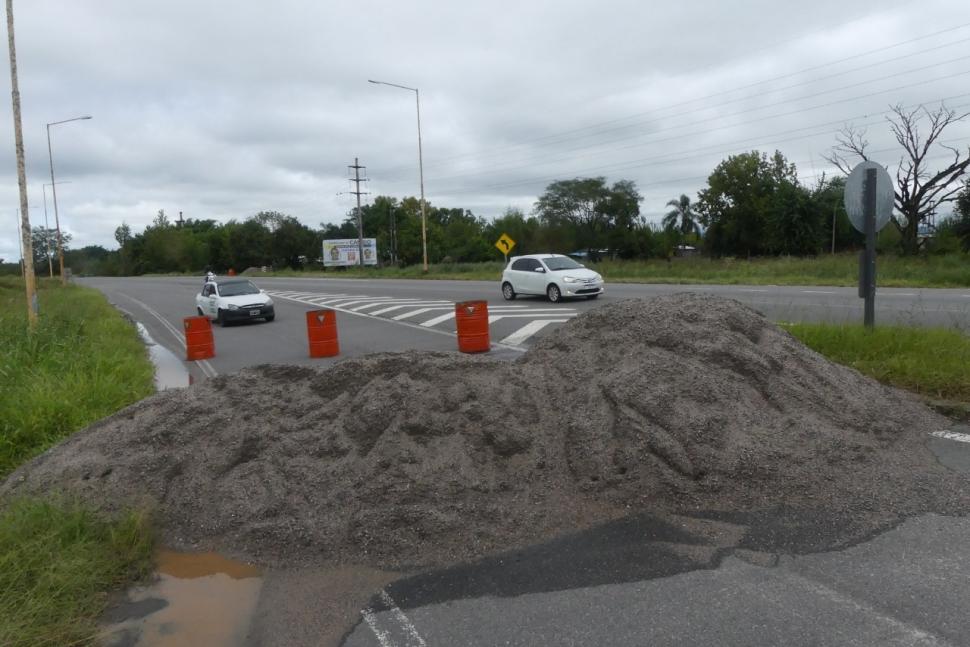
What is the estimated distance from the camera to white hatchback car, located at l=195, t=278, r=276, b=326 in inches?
821

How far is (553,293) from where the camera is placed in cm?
→ 2222

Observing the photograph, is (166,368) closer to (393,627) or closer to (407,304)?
(393,627)

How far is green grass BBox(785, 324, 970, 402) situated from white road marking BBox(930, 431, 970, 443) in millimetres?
1035

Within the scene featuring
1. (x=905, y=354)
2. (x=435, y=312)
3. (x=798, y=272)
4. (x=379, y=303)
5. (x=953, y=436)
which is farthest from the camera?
(x=798, y=272)

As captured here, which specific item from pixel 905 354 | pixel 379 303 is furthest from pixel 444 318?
pixel 905 354

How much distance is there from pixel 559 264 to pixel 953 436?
1702 centimetres

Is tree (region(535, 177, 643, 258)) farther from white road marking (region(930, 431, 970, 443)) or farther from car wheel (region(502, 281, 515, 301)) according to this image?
white road marking (region(930, 431, 970, 443))

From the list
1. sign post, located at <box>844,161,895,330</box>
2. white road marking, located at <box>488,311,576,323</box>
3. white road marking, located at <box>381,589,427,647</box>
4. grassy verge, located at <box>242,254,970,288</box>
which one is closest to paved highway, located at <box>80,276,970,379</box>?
white road marking, located at <box>488,311,576,323</box>

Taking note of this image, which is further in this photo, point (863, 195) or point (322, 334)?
point (322, 334)

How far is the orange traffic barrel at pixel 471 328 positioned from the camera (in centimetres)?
1312

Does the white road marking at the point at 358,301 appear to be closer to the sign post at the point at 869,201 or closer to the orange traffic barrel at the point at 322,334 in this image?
the orange traffic barrel at the point at 322,334

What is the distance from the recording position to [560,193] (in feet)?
273

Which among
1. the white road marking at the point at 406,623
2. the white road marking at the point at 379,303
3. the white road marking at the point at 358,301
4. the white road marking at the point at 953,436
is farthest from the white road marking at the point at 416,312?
the white road marking at the point at 406,623

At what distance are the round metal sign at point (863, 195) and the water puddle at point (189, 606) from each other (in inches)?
333
